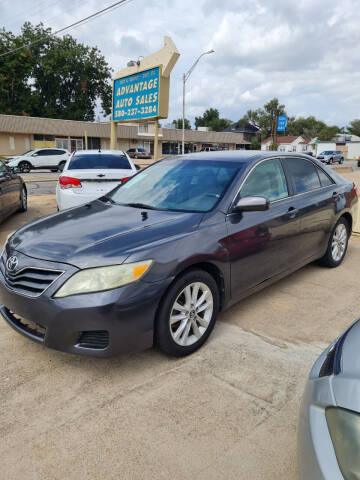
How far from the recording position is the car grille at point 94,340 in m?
2.57

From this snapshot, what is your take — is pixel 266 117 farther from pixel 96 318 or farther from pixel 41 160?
pixel 96 318

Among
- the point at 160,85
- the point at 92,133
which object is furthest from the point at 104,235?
the point at 92,133

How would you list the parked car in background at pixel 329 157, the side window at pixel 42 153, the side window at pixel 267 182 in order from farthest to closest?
the parked car in background at pixel 329 157
the side window at pixel 42 153
the side window at pixel 267 182

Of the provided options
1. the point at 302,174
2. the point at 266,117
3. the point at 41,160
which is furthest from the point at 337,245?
the point at 266,117

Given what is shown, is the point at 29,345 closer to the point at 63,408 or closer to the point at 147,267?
the point at 63,408

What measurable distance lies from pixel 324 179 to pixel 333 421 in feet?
13.0

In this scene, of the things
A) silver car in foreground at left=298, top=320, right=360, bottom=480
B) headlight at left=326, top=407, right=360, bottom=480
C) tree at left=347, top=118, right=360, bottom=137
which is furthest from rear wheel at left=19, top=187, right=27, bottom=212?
tree at left=347, top=118, right=360, bottom=137

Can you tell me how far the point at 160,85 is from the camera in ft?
46.5

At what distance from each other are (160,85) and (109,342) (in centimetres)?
1323

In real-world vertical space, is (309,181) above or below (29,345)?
above

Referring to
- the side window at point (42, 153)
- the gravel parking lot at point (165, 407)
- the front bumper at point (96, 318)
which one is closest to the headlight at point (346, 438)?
the gravel parking lot at point (165, 407)

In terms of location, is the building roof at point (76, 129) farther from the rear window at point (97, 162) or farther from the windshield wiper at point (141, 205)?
the windshield wiper at point (141, 205)

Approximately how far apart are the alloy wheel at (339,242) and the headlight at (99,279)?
336 centimetres

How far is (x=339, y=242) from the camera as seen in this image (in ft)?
17.0
